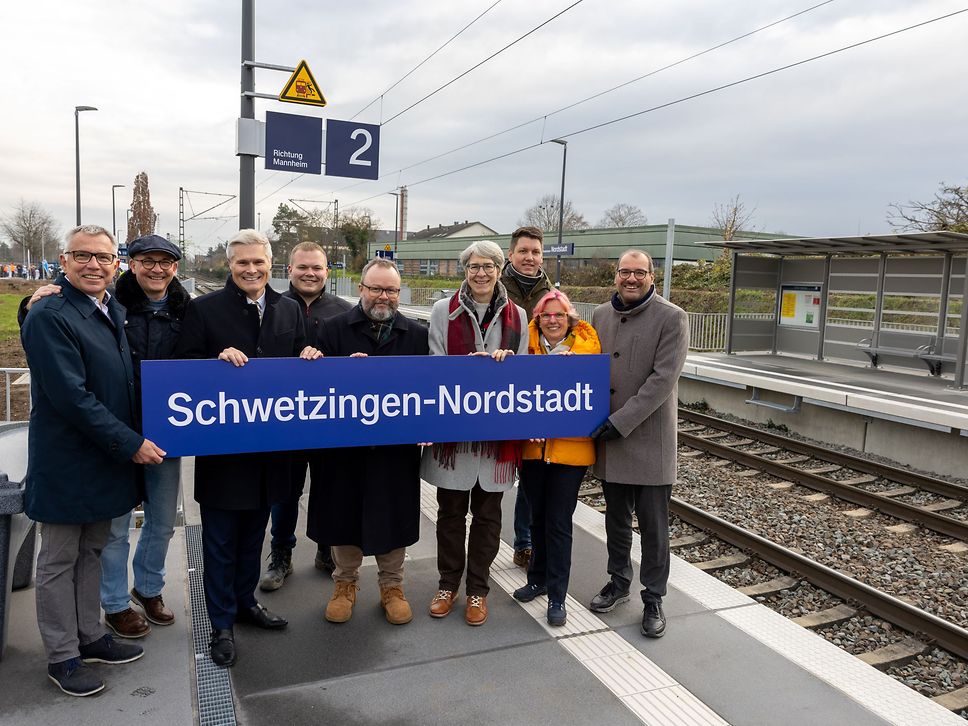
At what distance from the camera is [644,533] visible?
162 inches

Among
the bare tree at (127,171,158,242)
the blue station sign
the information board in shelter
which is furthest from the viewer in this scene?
the bare tree at (127,171,158,242)

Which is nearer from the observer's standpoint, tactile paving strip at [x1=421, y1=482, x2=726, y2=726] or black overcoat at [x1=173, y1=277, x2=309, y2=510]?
tactile paving strip at [x1=421, y1=482, x2=726, y2=726]

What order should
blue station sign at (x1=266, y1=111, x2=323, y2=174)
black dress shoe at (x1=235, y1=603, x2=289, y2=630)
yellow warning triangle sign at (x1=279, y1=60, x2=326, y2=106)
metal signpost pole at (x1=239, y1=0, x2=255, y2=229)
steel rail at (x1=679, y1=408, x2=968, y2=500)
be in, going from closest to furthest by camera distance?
black dress shoe at (x1=235, y1=603, x2=289, y2=630) → steel rail at (x1=679, y1=408, x2=968, y2=500) → metal signpost pole at (x1=239, y1=0, x2=255, y2=229) → yellow warning triangle sign at (x1=279, y1=60, x2=326, y2=106) → blue station sign at (x1=266, y1=111, x2=323, y2=174)

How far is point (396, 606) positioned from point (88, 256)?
7.69 ft

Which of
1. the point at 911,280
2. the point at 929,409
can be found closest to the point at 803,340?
the point at 911,280

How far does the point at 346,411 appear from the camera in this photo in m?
3.75

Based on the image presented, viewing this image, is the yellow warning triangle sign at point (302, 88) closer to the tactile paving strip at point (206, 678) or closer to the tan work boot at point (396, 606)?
the tactile paving strip at point (206, 678)

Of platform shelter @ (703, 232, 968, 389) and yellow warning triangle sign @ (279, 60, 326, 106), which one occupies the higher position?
yellow warning triangle sign @ (279, 60, 326, 106)

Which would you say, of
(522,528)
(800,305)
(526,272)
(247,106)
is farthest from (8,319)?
(526,272)

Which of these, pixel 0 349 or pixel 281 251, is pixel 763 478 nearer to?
pixel 0 349

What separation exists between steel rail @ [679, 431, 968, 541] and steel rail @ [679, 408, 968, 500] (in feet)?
3.05

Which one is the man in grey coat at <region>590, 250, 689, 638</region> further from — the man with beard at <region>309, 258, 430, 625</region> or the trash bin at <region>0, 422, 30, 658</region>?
the trash bin at <region>0, 422, 30, 658</region>

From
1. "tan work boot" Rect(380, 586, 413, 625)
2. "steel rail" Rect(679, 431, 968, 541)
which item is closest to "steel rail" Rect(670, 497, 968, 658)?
"steel rail" Rect(679, 431, 968, 541)

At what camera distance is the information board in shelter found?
15.2m
